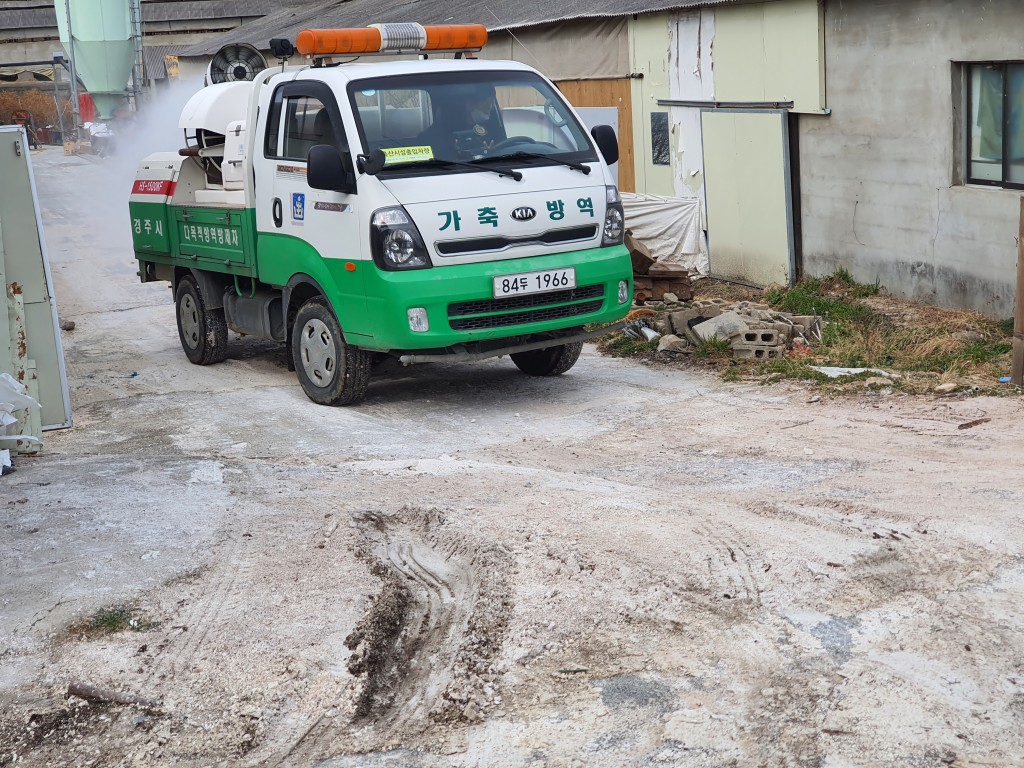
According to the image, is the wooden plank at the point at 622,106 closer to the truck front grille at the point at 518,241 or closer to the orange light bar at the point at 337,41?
the orange light bar at the point at 337,41

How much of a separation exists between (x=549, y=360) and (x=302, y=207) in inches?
88.4

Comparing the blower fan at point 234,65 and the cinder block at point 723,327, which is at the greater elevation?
the blower fan at point 234,65

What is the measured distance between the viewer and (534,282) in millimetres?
8391

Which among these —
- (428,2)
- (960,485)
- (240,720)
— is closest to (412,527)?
(240,720)

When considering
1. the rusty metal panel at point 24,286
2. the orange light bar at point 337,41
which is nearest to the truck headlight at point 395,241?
the orange light bar at point 337,41

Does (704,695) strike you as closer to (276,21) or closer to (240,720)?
(240,720)

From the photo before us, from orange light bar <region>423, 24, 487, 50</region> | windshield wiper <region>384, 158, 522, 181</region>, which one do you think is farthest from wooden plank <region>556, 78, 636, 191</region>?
windshield wiper <region>384, 158, 522, 181</region>

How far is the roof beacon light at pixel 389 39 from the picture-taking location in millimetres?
9211

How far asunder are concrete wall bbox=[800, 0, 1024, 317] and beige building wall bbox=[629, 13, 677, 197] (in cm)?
268

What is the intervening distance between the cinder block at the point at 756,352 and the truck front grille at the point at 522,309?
1653 millimetres

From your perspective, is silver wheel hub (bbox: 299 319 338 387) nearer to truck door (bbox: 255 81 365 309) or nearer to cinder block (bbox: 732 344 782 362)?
truck door (bbox: 255 81 365 309)

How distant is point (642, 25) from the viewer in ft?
50.2

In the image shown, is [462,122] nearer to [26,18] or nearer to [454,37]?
[454,37]

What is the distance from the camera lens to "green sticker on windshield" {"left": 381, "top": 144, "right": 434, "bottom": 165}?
8328 mm
